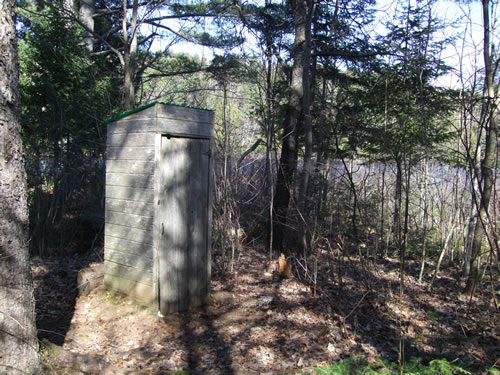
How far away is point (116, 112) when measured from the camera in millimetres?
8984

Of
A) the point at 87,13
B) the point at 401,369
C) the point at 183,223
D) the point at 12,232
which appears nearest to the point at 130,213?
the point at 183,223

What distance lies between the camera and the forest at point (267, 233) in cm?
322

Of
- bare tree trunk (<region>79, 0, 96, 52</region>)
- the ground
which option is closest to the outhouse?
the ground

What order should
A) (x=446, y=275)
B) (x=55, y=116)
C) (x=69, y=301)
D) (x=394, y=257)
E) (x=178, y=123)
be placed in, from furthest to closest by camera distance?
(x=394, y=257), (x=55, y=116), (x=446, y=275), (x=69, y=301), (x=178, y=123)

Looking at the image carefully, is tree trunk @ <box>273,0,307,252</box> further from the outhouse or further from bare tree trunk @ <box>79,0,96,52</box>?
bare tree trunk @ <box>79,0,96,52</box>

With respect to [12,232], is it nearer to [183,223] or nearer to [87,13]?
[183,223]

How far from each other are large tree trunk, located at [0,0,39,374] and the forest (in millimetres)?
10

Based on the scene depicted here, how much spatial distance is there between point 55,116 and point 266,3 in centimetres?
591

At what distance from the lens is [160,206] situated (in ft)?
14.4

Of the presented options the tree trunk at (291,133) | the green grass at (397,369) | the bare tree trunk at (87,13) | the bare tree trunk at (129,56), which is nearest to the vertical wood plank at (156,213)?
the green grass at (397,369)

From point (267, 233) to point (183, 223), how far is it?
4073 mm

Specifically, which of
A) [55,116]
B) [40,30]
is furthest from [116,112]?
[40,30]

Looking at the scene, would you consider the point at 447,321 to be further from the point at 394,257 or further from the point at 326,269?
the point at 394,257

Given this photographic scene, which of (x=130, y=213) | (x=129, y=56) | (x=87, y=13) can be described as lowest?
(x=130, y=213)
